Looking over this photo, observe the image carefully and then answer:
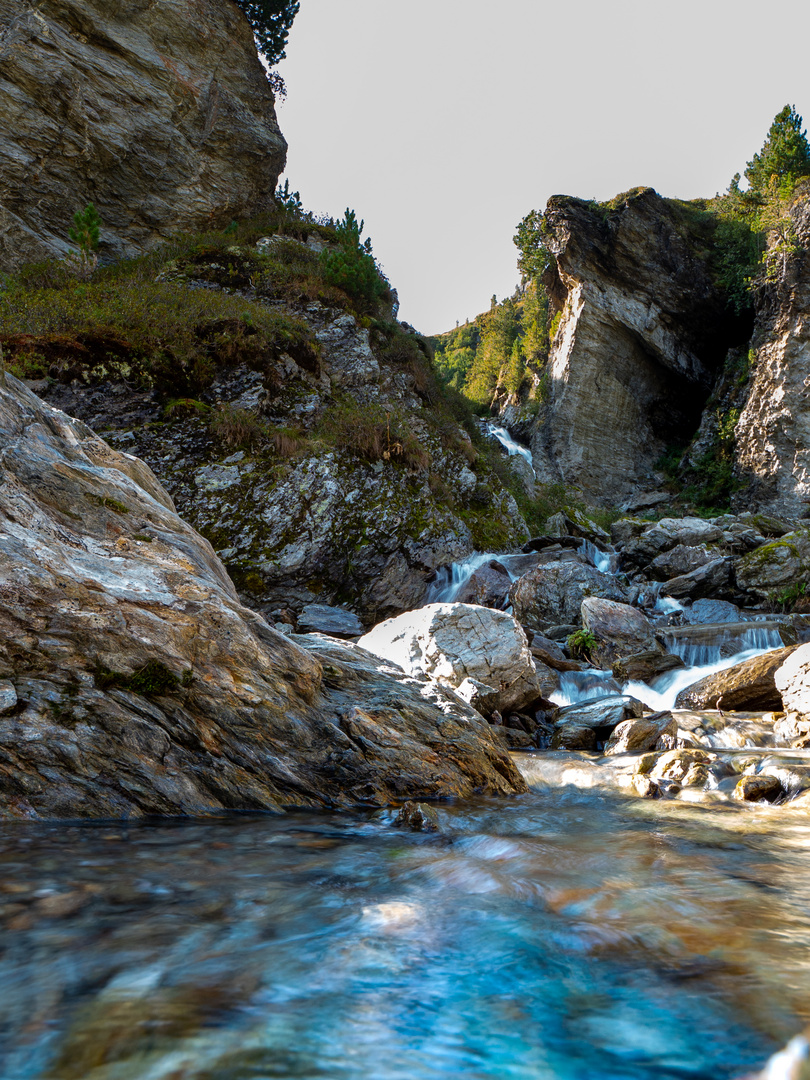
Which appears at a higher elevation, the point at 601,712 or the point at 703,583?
the point at 703,583

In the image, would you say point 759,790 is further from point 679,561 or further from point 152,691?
point 679,561

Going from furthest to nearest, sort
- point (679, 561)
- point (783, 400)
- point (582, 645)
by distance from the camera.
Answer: point (783, 400)
point (679, 561)
point (582, 645)

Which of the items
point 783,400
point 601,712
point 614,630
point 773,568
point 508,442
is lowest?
point 601,712

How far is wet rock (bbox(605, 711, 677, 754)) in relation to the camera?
6.93 m

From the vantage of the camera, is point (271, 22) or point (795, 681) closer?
point (795, 681)

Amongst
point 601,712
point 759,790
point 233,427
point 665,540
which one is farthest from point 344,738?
point 665,540

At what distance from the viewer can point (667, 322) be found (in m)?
32.3

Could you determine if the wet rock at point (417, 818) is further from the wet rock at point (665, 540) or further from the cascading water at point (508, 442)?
the cascading water at point (508, 442)

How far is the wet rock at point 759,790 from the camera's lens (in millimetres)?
5152

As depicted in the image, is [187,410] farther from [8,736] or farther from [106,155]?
[106,155]

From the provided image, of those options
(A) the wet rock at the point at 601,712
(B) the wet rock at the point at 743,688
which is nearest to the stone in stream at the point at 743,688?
(B) the wet rock at the point at 743,688

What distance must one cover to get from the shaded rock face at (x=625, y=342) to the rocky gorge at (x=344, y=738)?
14992 mm

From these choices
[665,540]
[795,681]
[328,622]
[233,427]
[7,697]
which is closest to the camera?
[7,697]

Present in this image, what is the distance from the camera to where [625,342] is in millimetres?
33312
